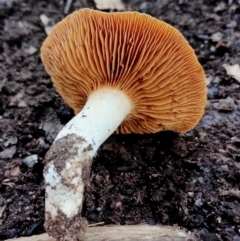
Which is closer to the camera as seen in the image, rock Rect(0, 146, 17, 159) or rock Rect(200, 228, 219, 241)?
rock Rect(200, 228, 219, 241)

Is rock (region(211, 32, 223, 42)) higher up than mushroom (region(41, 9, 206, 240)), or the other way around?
rock (region(211, 32, 223, 42))

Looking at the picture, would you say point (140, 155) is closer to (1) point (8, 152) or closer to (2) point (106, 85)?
(2) point (106, 85)

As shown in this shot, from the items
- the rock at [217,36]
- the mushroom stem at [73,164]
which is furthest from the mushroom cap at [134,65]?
the rock at [217,36]

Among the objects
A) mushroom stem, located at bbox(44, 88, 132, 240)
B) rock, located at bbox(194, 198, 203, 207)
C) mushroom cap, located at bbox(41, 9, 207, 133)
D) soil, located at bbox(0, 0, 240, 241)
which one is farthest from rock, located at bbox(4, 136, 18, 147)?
rock, located at bbox(194, 198, 203, 207)

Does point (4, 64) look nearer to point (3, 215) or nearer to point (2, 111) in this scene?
point (2, 111)

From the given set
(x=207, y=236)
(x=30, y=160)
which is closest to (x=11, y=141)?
(x=30, y=160)

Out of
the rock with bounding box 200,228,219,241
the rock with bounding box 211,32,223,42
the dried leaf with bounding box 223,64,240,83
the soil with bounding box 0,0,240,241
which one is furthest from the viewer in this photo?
the rock with bounding box 211,32,223,42

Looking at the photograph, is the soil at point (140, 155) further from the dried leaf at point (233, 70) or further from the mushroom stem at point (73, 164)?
the mushroom stem at point (73, 164)

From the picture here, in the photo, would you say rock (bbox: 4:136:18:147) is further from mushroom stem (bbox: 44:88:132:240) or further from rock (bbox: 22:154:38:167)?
mushroom stem (bbox: 44:88:132:240)
